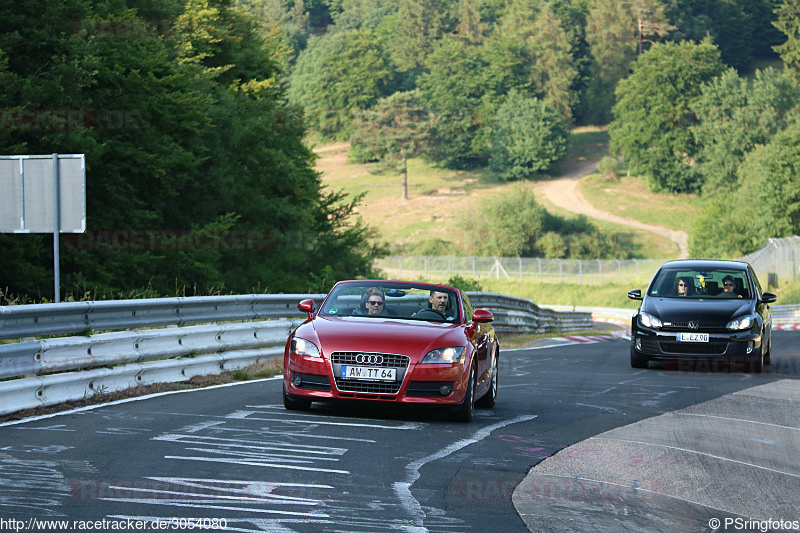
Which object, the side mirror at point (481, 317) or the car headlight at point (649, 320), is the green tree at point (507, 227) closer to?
the car headlight at point (649, 320)

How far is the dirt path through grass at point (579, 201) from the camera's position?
365ft

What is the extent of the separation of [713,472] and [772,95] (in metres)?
126

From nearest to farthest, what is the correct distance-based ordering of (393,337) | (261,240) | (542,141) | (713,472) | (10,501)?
(10,501) < (713,472) < (393,337) < (261,240) < (542,141)

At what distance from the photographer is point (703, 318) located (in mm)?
16750

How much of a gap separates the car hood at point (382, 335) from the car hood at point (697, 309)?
7.12m

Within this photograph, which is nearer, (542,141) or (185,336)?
(185,336)

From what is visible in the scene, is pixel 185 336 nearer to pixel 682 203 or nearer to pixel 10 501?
pixel 10 501

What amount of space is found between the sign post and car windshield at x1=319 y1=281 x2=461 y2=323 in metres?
4.17

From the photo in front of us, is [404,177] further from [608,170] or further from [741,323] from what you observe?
[741,323]

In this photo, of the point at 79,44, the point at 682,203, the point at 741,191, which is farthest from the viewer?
the point at 682,203

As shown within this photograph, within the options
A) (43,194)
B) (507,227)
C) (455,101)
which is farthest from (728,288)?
(455,101)

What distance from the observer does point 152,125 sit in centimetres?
3453

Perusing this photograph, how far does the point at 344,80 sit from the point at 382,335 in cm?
15477

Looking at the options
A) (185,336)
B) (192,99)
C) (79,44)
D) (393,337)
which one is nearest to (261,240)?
(192,99)
